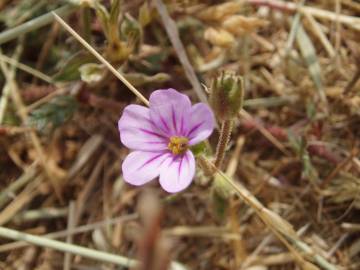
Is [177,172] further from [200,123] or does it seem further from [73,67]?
[73,67]

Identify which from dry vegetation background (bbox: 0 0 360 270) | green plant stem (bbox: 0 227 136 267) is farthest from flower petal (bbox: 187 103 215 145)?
green plant stem (bbox: 0 227 136 267)

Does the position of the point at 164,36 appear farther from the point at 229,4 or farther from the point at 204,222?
the point at 204,222

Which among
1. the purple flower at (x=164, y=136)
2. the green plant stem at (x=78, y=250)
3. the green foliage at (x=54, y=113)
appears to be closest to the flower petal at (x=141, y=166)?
the purple flower at (x=164, y=136)

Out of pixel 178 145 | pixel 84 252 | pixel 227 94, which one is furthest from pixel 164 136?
pixel 84 252

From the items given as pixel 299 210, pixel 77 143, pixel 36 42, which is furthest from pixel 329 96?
pixel 36 42

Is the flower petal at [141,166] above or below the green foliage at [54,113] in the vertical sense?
below

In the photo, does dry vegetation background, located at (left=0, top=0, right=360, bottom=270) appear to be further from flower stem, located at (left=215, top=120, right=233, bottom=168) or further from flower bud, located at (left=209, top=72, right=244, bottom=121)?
flower bud, located at (left=209, top=72, right=244, bottom=121)

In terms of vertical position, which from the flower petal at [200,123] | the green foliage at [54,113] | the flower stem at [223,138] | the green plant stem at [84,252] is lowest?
the green plant stem at [84,252]

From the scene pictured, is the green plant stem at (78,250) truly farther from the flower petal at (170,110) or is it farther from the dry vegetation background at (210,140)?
the flower petal at (170,110)
